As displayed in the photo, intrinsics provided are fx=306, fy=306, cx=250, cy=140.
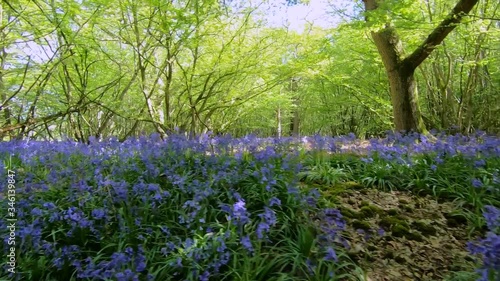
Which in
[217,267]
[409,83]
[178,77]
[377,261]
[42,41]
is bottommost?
[377,261]

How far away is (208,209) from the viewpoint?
2.57 meters

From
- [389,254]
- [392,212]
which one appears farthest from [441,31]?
[389,254]

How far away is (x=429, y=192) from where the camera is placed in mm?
3248

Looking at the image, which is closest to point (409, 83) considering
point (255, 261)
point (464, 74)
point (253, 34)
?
point (253, 34)

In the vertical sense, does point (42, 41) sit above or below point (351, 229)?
above

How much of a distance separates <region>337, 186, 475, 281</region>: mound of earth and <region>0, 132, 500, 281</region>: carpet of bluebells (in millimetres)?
152

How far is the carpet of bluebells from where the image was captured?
199cm

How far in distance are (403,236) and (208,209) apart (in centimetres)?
163

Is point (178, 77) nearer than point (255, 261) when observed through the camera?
No

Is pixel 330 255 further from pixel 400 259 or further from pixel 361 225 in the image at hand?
pixel 361 225

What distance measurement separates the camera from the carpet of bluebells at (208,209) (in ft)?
6.51

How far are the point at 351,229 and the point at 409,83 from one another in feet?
13.7

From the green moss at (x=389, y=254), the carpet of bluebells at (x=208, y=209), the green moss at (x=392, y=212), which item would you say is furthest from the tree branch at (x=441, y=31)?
the green moss at (x=389, y=254)

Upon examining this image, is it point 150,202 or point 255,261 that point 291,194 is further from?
point 150,202
